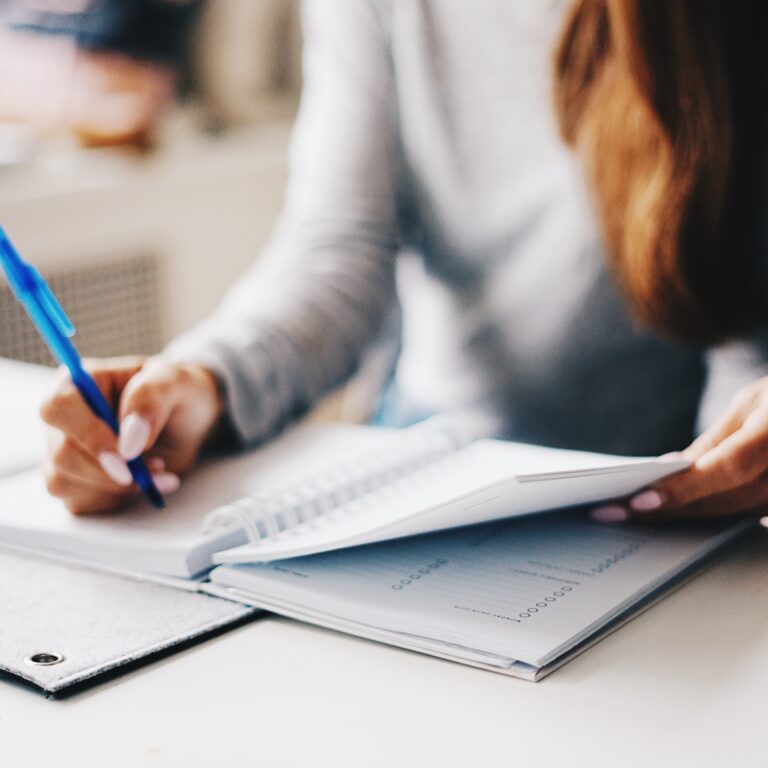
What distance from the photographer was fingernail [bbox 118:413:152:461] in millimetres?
674

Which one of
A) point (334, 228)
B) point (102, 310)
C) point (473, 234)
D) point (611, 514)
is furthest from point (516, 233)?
point (102, 310)

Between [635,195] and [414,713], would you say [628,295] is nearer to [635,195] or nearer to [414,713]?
[635,195]

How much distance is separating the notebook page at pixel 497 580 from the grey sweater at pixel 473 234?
1.19 feet

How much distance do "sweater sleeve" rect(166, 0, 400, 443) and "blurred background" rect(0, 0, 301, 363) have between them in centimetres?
88

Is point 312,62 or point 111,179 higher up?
point 312,62

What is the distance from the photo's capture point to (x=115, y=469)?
0.66 metres

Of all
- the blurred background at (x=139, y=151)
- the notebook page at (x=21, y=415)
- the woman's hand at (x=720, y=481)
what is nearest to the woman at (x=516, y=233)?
the notebook page at (x=21, y=415)

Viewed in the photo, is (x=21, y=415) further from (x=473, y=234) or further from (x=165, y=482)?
(x=473, y=234)

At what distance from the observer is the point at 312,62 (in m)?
1.10

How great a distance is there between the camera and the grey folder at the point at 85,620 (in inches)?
19.6

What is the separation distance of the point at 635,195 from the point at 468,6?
0.87ft

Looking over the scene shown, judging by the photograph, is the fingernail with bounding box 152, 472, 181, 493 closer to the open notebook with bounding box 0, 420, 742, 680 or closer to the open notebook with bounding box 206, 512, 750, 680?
the open notebook with bounding box 0, 420, 742, 680

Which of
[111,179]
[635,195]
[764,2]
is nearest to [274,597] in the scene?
[635,195]

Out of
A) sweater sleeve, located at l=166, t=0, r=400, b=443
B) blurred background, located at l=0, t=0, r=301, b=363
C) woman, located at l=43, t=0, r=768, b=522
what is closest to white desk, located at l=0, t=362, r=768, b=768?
woman, located at l=43, t=0, r=768, b=522
